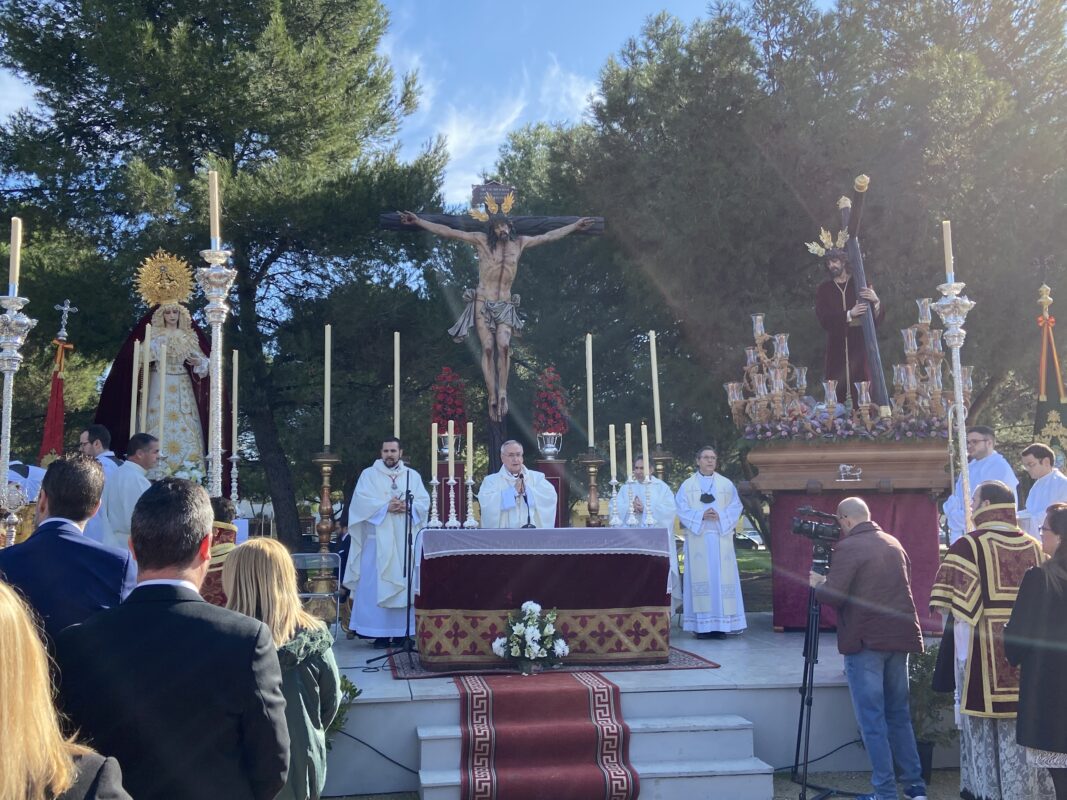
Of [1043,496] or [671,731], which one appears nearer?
[671,731]

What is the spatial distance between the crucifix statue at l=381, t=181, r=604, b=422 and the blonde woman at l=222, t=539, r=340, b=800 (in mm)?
6476

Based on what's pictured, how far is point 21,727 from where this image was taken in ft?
5.11

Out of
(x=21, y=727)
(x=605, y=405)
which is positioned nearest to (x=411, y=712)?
(x=21, y=727)

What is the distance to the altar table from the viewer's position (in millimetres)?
8000

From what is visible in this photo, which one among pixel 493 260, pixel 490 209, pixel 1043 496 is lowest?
pixel 1043 496

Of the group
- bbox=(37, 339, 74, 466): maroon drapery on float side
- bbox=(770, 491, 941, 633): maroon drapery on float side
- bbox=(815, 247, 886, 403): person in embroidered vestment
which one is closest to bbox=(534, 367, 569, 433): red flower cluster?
bbox=(770, 491, 941, 633): maroon drapery on float side

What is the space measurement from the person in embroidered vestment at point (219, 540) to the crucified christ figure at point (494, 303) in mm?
3908

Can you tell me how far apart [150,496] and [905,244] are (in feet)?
44.8

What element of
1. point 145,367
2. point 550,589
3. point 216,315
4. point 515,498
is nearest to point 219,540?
point 216,315

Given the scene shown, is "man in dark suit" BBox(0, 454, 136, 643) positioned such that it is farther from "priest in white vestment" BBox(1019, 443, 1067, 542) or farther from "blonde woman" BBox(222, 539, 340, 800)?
"priest in white vestment" BBox(1019, 443, 1067, 542)

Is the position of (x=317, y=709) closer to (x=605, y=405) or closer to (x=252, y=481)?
(x=605, y=405)

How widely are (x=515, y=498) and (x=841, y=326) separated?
4674 millimetres

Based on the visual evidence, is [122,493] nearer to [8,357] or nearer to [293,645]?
[8,357]

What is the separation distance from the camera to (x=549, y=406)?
9312 mm
